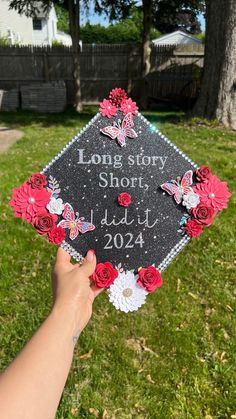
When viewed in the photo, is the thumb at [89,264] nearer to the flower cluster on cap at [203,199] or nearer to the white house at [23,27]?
the flower cluster on cap at [203,199]

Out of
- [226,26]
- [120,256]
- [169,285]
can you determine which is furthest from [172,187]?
[226,26]

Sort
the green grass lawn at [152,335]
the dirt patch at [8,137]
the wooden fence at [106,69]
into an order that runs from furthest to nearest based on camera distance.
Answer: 1. the wooden fence at [106,69]
2. the dirt patch at [8,137]
3. the green grass lawn at [152,335]

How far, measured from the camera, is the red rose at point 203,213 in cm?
201

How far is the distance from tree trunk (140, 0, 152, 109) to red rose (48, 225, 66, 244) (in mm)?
13743

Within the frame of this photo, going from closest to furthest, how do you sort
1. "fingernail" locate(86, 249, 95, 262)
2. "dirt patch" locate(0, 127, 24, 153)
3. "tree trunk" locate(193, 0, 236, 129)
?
1. "fingernail" locate(86, 249, 95, 262)
2. "tree trunk" locate(193, 0, 236, 129)
3. "dirt patch" locate(0, 127, 24, 153)

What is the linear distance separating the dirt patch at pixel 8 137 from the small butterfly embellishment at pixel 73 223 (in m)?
6.68

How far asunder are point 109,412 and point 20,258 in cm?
203

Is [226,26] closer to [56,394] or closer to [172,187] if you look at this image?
[172,187]

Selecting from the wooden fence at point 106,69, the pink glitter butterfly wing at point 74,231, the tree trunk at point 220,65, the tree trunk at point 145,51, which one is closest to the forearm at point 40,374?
the pink glitter butterfly wing at point 74,231

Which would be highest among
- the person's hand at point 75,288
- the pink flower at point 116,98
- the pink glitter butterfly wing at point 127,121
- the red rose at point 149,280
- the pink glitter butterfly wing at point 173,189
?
the pink flower at point 116,98

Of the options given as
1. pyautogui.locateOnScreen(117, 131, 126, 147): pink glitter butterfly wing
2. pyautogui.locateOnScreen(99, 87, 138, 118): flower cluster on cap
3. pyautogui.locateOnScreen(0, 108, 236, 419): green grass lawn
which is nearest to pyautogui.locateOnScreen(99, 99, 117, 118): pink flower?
pyautogui.locateOnScreen(99, 87, 138, 118): flower cluster on cap

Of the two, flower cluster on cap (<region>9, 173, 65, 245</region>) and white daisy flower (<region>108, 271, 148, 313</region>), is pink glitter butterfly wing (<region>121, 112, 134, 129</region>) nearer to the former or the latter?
flower cluster on cap (<region>9, 173, 65, 245</region>)

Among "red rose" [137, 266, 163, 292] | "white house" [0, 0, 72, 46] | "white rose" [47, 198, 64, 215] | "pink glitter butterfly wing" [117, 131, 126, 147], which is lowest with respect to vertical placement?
"red rose" [137, 266, 163, 292]

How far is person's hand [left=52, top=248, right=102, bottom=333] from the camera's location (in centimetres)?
158
